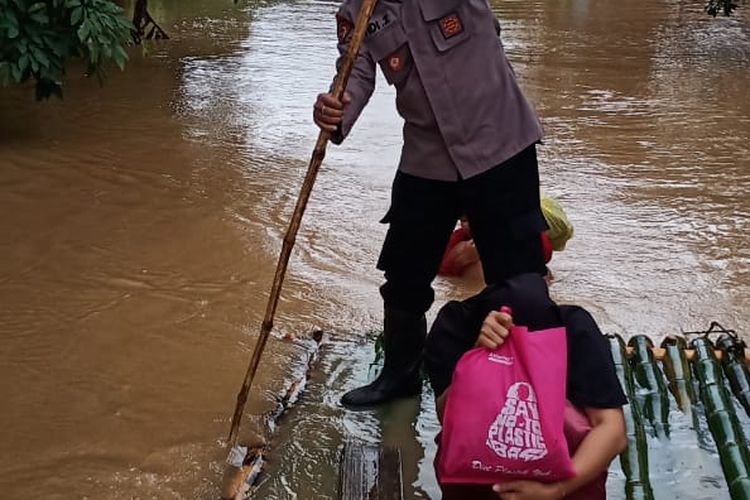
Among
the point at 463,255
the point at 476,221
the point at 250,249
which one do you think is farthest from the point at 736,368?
the point at 250,249

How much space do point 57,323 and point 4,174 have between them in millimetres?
1789

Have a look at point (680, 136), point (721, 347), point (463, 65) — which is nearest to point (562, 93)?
point (680, 136)

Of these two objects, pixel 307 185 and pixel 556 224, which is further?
pixel 556 224

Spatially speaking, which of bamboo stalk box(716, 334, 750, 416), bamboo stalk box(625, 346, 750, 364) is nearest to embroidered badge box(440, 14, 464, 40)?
bamboo stalk box(625, 346, 750, 364)

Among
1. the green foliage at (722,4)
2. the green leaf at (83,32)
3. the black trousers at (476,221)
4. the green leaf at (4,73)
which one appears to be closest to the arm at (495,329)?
the black trousers at (476,221)

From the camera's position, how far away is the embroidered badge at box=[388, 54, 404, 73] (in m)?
2.48

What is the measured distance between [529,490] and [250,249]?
8.24 feet

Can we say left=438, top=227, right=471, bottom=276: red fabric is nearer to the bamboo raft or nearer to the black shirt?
the bamboo raft

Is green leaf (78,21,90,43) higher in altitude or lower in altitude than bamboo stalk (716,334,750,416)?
higher

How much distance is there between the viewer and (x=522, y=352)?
1.92m

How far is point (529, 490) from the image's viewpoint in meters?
1.90

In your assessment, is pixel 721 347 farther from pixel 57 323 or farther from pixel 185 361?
pixel 57 323

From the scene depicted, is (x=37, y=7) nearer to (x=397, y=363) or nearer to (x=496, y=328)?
(x=397, y=363)

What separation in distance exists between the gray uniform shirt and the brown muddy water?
2.55ft
